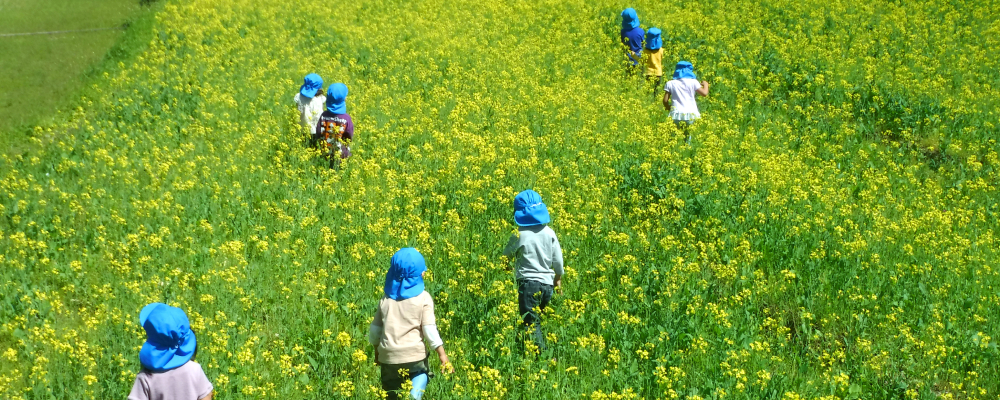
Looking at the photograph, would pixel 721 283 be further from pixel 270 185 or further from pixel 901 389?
pixel 270 185

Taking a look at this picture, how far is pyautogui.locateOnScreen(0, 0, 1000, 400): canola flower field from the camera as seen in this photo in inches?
242

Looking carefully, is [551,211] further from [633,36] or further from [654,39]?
[633,36]

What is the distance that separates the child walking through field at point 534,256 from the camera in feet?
20.2

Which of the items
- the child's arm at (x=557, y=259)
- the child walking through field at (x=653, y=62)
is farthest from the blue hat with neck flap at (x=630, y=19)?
the child's arm at (x=557, y=259)

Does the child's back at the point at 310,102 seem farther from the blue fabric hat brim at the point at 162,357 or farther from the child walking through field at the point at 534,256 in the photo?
the blue fabric hat brim at the point at 162,357

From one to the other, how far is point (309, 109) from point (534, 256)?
16.3 feet

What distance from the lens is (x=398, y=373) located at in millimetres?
5355

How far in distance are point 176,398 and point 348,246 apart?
3510 millimetres

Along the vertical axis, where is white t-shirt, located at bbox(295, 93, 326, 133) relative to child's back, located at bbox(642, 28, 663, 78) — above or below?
below

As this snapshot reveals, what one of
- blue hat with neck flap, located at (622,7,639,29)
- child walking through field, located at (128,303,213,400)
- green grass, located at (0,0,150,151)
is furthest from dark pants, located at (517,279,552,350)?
blue hat with neck flap, located at (622,7,639,29)

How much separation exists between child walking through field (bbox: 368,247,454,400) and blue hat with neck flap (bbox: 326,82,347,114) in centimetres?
446

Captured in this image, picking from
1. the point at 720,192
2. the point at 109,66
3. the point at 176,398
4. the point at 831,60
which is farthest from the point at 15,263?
the point at 831,60

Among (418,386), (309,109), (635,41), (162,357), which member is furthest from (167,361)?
(635,41)

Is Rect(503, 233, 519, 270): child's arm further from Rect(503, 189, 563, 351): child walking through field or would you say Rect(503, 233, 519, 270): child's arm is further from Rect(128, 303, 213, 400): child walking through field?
Rect(128, 303, 213, 400): child walking through field
